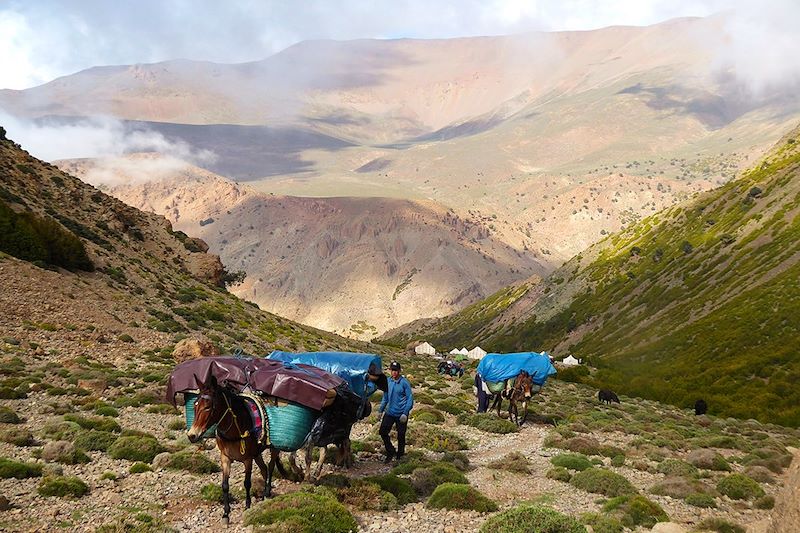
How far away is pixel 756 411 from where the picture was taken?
150ft

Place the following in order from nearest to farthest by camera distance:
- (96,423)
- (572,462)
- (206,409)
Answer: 1. (206,409)
2. (96,423)
3. (572,462)

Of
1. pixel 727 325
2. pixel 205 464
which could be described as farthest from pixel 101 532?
pixel 727 325

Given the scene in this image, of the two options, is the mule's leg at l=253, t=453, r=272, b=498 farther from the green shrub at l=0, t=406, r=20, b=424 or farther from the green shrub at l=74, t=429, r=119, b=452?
the green shrub at l=0, t=406, r=20, b=424

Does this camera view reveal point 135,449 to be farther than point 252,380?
Yes

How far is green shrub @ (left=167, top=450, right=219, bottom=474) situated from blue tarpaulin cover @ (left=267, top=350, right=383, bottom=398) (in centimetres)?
326

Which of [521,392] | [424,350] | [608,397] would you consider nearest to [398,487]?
[521,392]

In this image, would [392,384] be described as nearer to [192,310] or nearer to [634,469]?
[634,469]

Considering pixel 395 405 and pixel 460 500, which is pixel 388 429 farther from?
pixel 460 500

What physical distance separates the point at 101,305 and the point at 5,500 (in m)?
31.2

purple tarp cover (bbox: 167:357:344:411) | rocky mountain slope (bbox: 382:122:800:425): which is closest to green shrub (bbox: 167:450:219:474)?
purple tarp cover (bbox: 167:357:344:411)

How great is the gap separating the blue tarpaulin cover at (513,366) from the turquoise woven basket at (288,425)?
16236 mm

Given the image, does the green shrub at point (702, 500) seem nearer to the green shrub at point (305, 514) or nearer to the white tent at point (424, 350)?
the green shrub at point (305, 514)

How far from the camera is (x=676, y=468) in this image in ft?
65.5

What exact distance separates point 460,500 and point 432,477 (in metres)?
2.33
